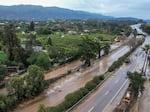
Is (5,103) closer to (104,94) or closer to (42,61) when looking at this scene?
(104,94)

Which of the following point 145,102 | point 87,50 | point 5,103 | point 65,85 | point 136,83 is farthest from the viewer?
point 87,50

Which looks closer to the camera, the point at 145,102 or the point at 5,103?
the point at 5,103

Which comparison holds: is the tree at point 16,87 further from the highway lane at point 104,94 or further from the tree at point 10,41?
the tree at point 10,41

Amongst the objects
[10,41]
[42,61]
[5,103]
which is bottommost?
[5,103]

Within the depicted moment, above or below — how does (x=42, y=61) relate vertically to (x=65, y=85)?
above

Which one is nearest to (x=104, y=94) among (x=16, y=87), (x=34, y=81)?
(x=34, y=81)

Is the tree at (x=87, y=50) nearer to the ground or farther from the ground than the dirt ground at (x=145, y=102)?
farther from the ground

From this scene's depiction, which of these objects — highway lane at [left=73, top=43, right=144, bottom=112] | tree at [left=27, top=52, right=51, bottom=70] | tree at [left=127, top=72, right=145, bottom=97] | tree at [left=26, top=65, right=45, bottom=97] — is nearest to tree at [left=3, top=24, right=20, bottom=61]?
tree at [left=27, top=52, right=51, bottom=70]

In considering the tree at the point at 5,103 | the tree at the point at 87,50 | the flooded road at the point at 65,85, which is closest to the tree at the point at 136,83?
the flooded road at the point at 65,85

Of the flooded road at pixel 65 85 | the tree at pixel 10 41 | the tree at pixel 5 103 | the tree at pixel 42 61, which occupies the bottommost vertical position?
the flooded road at pixel 65 85

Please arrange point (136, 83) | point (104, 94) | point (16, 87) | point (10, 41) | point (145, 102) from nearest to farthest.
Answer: point (16, 87) < point (136, 83) < point (145, 102) < point (104, 94) < point (10, 41)

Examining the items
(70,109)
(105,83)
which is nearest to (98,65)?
(105,83)

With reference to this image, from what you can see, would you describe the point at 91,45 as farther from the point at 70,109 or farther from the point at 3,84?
the point at 70,109
